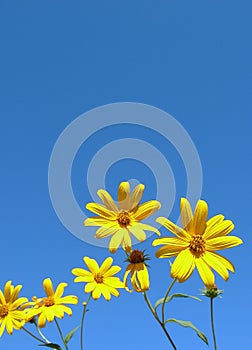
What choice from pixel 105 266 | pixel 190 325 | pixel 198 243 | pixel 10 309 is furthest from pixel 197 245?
pixel 10 309

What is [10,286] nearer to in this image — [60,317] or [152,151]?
[60,317]

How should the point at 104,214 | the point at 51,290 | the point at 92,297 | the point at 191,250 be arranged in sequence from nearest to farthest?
the point at 191,250, the point at 104,214, the point at 92,297, the point at 51,290

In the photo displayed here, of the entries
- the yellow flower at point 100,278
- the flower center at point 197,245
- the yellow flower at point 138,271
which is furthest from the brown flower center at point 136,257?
the yellow flower at point 100,278

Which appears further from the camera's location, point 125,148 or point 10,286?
point 10,286

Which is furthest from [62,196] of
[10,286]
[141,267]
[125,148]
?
[10,286]

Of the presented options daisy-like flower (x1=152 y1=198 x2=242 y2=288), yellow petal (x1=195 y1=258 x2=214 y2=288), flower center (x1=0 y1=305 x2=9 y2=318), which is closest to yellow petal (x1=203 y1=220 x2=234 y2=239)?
daisy-like flower (x1=152 y1=198 x2=242 y2=288)

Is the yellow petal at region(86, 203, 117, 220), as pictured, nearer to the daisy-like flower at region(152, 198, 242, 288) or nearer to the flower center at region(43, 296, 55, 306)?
the daisy-like flower at region(152, 198, 242, 288)
